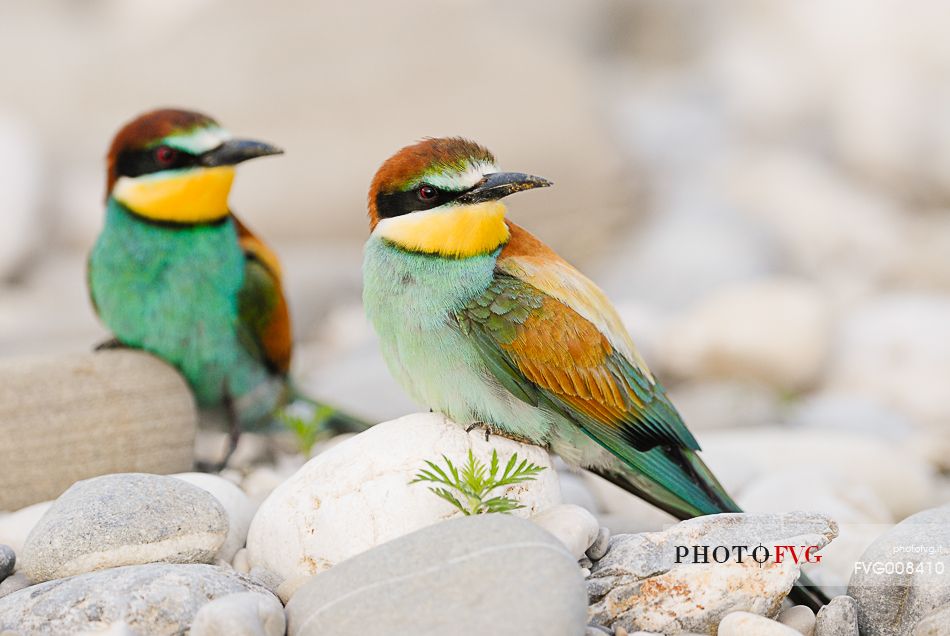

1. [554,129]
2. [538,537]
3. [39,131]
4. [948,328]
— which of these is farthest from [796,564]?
[39,131]

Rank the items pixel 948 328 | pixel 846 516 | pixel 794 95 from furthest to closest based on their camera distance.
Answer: pixel 794 95
pixel 948 328
pixel 846 516

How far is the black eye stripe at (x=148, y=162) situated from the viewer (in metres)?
4.29

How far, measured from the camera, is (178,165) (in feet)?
14.1

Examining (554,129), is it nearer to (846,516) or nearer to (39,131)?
(39,131)

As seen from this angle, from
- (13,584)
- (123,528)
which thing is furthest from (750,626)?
(13,584)

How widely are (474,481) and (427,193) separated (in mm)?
840

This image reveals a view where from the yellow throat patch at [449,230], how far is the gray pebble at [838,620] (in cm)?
130

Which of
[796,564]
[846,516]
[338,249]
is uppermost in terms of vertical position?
[796,564]

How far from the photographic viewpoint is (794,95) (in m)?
13.0

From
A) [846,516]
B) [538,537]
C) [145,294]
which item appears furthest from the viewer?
[145,294]

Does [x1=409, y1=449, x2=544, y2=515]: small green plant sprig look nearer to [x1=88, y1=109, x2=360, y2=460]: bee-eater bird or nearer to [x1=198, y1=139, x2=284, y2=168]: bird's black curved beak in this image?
[x1=88, y1=109, x2=360, y2=460]: bee-eater bird

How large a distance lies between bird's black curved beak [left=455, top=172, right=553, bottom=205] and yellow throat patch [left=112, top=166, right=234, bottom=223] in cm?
141

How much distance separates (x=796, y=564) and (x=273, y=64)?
31.0 ft

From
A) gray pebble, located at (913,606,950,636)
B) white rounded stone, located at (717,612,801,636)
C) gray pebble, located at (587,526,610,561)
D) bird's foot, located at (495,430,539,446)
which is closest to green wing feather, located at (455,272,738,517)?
bird's foot, located at (495,430,539,446)
